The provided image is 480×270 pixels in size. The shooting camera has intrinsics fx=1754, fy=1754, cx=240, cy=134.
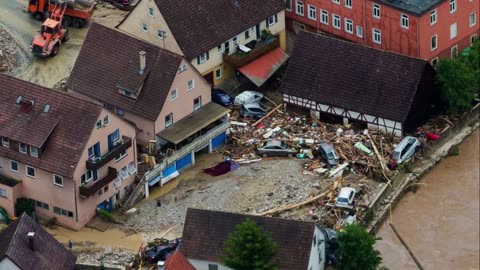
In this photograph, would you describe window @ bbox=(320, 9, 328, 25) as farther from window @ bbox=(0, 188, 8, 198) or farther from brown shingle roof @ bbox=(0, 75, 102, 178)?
window @ bbox=(0, 188, 8, 198)

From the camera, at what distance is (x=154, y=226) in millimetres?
101375

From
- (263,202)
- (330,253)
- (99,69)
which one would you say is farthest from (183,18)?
(330,253)

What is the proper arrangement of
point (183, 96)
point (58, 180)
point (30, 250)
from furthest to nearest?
point (183, 96)
point (58, 180)
point (30, 250)

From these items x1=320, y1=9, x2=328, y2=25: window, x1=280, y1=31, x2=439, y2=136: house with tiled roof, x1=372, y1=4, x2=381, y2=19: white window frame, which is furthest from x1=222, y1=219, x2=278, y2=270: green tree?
x1=320, y1=9, x2=328, y2=25: window

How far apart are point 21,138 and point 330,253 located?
62.7ft

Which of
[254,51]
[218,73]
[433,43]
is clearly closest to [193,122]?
[218,73]

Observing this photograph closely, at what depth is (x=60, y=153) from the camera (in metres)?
100

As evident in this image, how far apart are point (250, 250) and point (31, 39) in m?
33.2

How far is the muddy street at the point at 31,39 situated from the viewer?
4528 inches

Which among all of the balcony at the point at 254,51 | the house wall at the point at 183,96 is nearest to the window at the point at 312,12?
the balcony at the point at 254,51

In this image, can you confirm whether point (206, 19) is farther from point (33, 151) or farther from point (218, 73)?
point (33, 151)

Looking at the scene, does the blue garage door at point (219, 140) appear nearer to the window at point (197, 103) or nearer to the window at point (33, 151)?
the window at point (197, 103)

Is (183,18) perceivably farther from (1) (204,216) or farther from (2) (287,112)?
(1) (204,216)

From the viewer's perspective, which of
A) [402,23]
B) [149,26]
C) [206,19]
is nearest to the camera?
[149,26]
